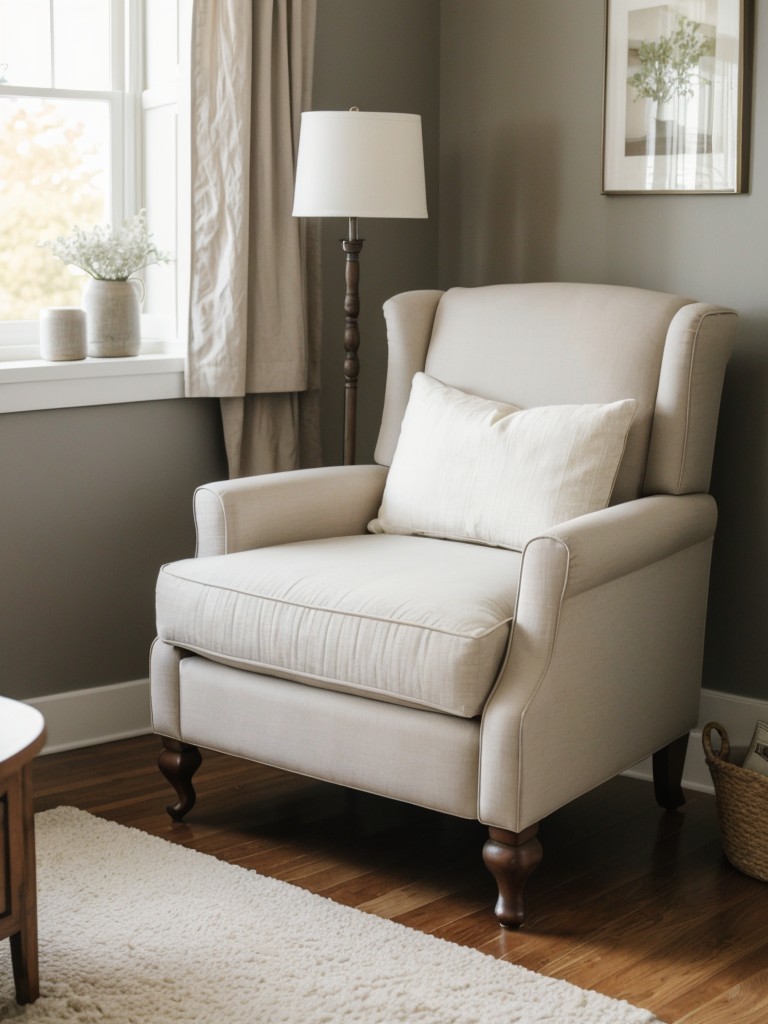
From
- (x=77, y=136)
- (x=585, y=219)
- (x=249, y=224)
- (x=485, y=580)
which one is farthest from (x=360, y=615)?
(x=77, y=136)

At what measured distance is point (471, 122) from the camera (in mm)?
3531

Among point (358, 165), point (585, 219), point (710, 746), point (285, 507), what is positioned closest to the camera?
point (710, 746)

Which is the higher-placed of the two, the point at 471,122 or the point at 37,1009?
the point at 471,122

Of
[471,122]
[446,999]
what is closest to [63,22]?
[471,122]

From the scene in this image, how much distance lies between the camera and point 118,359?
317 cm

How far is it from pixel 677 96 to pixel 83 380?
1529 mm

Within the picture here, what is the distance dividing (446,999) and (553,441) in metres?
1.11

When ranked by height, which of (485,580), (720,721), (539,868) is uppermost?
(485,580)

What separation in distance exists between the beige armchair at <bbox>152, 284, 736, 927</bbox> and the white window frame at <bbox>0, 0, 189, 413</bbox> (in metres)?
0.54

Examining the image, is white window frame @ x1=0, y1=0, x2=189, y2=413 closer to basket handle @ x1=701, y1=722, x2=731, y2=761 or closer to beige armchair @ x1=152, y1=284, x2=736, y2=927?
beige armchair @ x1=152, y1=284, x2=736, y2=927

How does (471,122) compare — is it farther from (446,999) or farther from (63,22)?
(446,999)

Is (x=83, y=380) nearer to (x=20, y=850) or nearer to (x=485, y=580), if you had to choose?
(x=485, y=580)

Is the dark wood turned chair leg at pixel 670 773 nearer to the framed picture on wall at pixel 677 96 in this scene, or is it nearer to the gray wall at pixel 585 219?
the gray wall at pixel 585 219

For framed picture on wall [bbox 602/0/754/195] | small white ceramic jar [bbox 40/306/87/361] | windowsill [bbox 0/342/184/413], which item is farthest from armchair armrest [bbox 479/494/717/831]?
small white ceramic jar [bbox 40/306/87/361]
